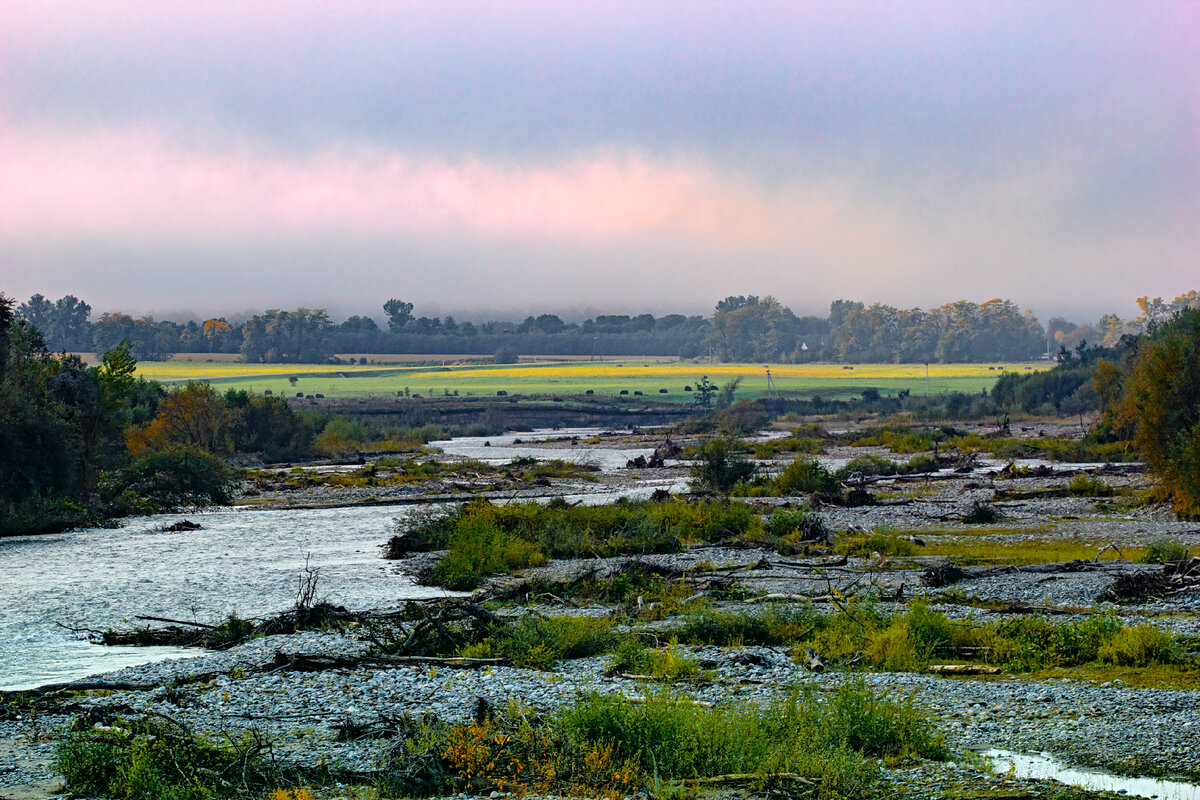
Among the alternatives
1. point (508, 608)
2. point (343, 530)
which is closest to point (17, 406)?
point (343, 530)

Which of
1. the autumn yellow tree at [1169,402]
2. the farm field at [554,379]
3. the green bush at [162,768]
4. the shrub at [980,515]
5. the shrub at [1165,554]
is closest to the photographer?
the green bush at [162,768]

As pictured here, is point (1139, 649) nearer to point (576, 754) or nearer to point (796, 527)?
point (576, 754)

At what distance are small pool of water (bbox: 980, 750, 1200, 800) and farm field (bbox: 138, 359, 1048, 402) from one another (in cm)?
10282

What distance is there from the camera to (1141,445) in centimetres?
2833

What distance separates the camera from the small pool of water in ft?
27.1

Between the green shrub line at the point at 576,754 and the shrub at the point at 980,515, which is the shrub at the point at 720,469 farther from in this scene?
the green shrub line at the point at 576,754

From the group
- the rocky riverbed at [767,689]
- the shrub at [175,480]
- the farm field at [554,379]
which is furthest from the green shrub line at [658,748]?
the farm field at [554,379]

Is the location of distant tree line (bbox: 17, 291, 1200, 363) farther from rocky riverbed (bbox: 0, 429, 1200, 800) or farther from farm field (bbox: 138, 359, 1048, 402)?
rocky riverbed (bbox: 0, 429, 1200, 800)

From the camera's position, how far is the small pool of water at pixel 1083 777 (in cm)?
827

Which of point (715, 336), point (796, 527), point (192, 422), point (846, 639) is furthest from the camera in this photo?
point (715, 336)

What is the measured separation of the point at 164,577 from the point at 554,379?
377 ft

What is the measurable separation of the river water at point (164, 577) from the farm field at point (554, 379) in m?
78.3

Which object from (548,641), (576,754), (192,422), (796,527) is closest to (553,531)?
(796,527)

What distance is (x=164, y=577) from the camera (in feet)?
71.5
